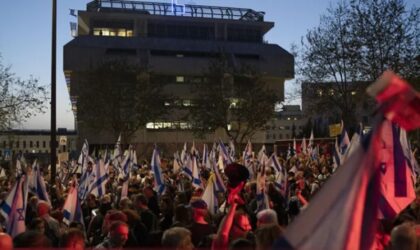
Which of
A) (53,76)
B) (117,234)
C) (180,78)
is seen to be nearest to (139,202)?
(117,234)

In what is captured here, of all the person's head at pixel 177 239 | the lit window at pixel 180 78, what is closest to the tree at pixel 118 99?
the lit window at pixel 180 78

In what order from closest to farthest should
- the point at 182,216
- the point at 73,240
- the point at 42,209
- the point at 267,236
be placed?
the point at 267,236
the point at 73,240
the point at 182,216
the point at 42,209

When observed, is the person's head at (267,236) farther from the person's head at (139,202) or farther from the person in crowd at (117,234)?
the person's head at (139,202)

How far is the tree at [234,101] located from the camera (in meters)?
51.2

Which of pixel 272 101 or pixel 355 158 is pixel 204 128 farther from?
pixel 355 158

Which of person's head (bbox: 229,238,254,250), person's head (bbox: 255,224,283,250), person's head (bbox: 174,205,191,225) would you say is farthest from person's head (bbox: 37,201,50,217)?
person's head (bbox: 255,224,283,250)

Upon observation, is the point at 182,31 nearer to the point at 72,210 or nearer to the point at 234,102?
the point at 234,102

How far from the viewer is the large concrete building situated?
232 ft

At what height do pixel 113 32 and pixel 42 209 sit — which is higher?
pixel 113 32

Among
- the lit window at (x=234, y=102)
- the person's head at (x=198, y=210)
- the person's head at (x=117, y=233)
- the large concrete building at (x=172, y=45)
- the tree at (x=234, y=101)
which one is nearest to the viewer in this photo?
the person's head at (x=117, y=233)

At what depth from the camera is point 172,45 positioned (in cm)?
7575

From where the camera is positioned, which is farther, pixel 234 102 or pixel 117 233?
pixel 234 102

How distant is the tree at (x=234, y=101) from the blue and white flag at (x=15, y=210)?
139 ft

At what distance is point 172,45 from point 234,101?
25634 millimetres
